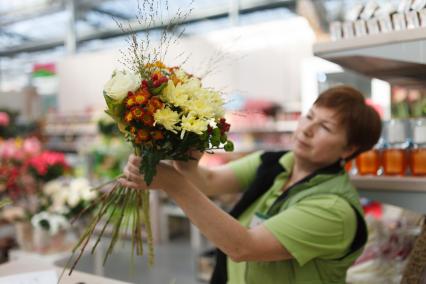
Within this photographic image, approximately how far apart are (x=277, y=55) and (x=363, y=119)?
4.67 metres

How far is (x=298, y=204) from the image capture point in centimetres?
145

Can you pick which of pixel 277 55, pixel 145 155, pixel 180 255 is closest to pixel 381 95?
pixel 277 55

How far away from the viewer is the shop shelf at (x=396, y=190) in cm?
153

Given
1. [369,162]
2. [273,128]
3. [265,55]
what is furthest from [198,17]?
[369,162]

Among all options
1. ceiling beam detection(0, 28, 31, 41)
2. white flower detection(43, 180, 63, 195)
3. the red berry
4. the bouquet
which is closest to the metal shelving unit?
the bouquet

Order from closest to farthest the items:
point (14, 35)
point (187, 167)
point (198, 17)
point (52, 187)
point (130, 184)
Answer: point (130, 184), point (187, 167), point (52, 187), point (198, 17), point (14, 35)

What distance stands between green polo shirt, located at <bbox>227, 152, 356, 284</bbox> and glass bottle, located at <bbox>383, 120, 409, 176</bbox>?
1.24ft

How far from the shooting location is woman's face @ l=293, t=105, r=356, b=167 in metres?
1.55

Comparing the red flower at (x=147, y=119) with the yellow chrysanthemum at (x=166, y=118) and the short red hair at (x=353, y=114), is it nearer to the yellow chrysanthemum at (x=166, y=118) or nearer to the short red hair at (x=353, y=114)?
the yellow chrysanthemum at (x=166, y=118)

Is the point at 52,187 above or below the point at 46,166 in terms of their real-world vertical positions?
below

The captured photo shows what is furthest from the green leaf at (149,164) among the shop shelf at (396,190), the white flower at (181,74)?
the shop shelf at (396,190)

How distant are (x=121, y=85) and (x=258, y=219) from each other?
2.60 ft

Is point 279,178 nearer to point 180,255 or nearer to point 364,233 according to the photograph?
point 364,233

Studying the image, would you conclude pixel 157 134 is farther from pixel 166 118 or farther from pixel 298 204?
pixel 298 204
